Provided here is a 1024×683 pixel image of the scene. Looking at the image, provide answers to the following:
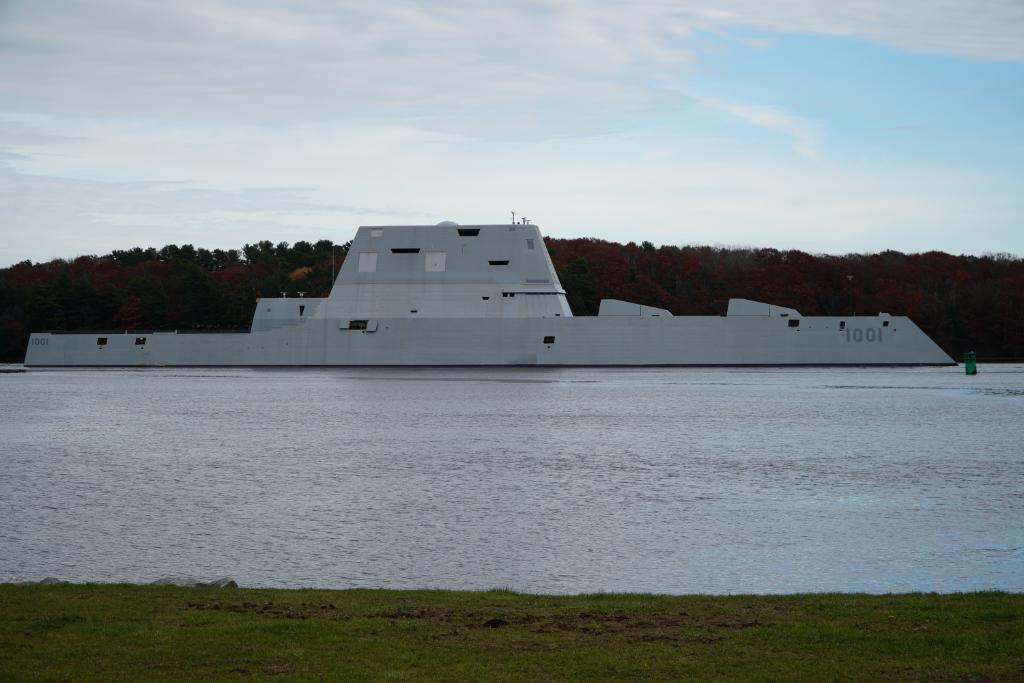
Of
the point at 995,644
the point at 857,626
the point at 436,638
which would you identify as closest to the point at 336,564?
the point at 436,638

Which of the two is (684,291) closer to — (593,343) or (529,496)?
(593,343)

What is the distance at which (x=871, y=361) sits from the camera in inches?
1406

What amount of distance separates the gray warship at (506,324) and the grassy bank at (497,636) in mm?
30491

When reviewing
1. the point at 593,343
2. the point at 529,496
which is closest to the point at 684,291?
the point at 593,343

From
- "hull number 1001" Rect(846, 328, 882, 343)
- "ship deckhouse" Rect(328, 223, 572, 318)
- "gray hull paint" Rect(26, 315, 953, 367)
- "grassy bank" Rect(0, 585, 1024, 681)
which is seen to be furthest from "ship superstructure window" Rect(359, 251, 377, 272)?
"grassy bank" Rect(0, 585, 1024, 681)

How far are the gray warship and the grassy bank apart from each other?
100ft

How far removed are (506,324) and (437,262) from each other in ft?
11.3

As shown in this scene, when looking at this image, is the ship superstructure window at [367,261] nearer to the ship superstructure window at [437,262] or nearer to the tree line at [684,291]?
the ship superstructure window at [437,262]

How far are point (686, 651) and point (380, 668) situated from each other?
134 cm

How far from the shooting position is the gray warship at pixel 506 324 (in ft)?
117

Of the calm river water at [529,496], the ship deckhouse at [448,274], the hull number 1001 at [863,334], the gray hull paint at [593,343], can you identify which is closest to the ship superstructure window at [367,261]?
the ship deckhouse at [448,274]

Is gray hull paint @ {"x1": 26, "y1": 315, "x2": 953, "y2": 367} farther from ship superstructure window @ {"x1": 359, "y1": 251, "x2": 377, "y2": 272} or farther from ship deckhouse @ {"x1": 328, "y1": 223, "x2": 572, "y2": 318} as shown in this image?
ship superstructure window @ {"x1": 359, "y1": 251, "x2": 377, "y2": 272}

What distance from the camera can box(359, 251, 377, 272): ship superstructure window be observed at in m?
37.9

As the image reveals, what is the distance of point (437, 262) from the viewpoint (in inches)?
1475
